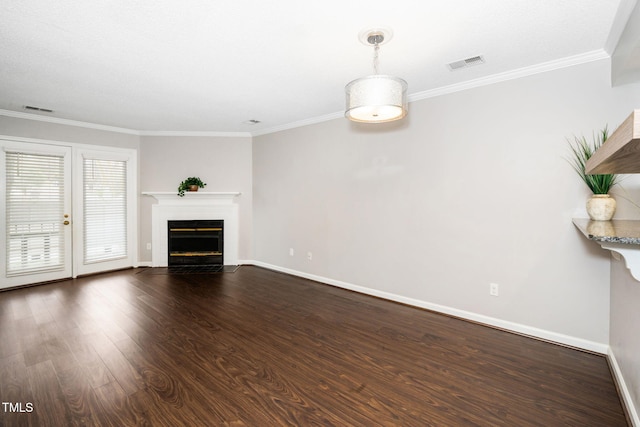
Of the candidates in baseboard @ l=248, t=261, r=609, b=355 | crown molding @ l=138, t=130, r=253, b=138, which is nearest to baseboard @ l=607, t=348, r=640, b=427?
baseboard @ l=248, t=261, r=609, b=355

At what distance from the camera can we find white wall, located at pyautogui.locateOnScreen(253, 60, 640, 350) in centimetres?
260

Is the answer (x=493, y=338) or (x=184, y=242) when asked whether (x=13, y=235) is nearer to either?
(x=184, y=242)

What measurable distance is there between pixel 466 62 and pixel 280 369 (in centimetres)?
309

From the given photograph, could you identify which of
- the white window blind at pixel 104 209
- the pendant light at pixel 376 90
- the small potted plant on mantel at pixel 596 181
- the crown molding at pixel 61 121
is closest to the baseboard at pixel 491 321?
the small potted plant on mantel at pixel 596 181

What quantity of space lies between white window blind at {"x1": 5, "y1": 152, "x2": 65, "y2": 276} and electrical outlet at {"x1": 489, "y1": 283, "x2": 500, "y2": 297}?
6.04 meters

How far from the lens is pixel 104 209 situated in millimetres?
5137

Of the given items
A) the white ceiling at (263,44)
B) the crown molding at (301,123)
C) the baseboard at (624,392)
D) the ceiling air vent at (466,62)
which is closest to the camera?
→ the baseboard at (624,392)

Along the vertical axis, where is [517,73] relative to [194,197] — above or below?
above

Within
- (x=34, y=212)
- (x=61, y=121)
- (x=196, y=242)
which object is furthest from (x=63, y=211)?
(x=196, y=242)

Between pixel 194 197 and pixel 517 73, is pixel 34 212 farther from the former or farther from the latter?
pixel 517 73

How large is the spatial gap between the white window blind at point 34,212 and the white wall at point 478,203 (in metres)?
3.96

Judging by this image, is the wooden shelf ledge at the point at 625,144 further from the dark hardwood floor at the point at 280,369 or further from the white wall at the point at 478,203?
the white wall at the point at 478,203

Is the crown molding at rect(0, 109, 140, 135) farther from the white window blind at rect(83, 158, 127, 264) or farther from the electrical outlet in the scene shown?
the electrical outlet

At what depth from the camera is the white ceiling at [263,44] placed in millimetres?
1981
